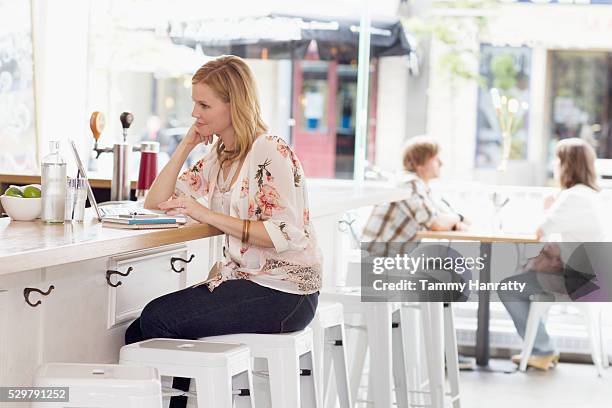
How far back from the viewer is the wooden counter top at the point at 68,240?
205 cm

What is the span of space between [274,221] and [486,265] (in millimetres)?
3698

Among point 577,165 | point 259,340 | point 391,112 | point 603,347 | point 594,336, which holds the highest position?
point 391,112

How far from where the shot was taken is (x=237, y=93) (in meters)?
2.99

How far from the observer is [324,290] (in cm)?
388

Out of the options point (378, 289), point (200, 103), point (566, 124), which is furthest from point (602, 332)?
point (566, 124)

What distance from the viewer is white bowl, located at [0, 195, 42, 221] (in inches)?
106

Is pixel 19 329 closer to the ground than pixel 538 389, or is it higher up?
higher up

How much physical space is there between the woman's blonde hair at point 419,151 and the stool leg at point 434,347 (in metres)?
1.78

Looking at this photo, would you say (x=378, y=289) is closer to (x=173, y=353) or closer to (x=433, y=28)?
(x=173, y=353)

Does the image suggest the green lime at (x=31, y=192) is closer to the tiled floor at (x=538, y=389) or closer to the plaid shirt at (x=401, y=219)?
the tiled floor at (x=538, y=389)

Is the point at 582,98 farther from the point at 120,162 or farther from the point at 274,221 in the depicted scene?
the point at 274,221

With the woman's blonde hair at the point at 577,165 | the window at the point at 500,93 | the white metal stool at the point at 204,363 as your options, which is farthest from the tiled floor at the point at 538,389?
the window at the point at 500,93

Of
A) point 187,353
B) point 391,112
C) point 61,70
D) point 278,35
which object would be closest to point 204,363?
point 187,353

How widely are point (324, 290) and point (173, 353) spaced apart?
1421 millimetres
